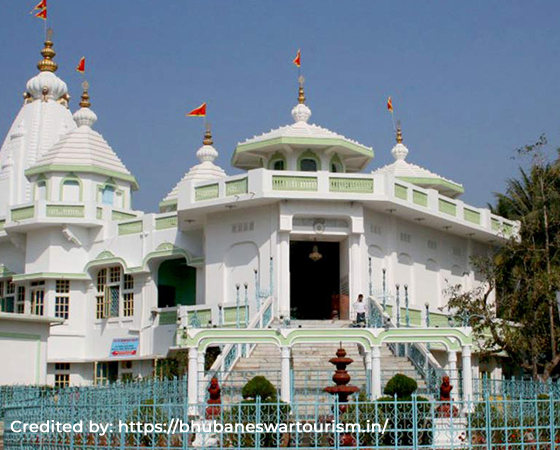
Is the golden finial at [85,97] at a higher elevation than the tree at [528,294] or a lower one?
higher

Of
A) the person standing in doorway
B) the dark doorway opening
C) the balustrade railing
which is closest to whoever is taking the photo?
the balustrade railing

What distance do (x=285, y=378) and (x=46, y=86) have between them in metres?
25.8

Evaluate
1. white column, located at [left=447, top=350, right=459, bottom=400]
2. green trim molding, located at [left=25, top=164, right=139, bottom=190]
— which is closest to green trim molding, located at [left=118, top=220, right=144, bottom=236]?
green trim molding, located at [left=25, top=164, right=139, bottom=190]

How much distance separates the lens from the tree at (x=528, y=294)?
87.3ft

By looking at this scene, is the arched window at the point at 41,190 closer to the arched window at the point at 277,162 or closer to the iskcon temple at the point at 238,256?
the iskcon temple at the point at 238,256

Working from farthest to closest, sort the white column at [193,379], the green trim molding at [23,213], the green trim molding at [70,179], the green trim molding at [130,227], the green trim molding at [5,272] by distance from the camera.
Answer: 1. the green trim molding at [5,272]
2. the green trim molding at [70,179]
3. the green trim molding at [23,213]
4. the green trim molding at [130,227]
5. the white column at [193,379]

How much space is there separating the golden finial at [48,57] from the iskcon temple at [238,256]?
269 inches

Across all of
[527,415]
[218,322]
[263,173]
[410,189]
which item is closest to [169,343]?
[218,322]

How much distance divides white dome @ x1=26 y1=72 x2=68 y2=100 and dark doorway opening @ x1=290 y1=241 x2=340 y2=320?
652 inches

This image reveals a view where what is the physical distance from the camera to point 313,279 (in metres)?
31.2

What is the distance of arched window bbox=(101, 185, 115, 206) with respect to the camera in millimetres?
34750

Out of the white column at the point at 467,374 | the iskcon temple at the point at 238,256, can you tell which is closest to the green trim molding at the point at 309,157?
the iskcon temple at the point at 238,256

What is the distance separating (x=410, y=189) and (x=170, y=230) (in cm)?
832

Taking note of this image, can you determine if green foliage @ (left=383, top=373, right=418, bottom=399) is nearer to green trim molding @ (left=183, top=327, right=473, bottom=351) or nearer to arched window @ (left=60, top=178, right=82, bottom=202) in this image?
green trim molding @ (left=183, top=327, right=473, bottom=351)
